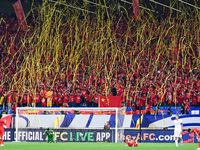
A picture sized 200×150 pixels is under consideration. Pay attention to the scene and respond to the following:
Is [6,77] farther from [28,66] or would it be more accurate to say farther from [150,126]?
[150,126]

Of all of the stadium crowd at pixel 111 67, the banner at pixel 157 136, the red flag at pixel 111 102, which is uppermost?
the stadium crowd at pixel 111 67

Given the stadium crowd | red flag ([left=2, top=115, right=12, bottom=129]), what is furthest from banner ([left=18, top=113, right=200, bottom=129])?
the stadium crowd

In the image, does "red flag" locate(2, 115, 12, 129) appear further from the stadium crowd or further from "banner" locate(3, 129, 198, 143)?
the stadium crowd

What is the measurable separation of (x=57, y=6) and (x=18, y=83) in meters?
9.99

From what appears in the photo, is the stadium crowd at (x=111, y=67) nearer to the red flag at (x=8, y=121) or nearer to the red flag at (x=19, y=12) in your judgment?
the red flag at (x=19, y=12)

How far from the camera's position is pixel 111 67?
98.5ft

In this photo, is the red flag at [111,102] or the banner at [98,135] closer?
the banner at [98,135]

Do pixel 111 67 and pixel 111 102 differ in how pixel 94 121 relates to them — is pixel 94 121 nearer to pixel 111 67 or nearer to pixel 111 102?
pixel 111 102

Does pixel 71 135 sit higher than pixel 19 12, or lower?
lower

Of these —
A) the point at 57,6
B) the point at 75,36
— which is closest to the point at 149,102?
the point at 75,36

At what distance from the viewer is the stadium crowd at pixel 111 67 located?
26125mm

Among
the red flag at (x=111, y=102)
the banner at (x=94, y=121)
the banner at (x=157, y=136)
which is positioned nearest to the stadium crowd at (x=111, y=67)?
the red flag at (x=111, y=102)

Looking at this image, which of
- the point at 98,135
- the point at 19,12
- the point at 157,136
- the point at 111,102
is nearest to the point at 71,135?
the point at 98,135

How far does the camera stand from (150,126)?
70.1 ft
